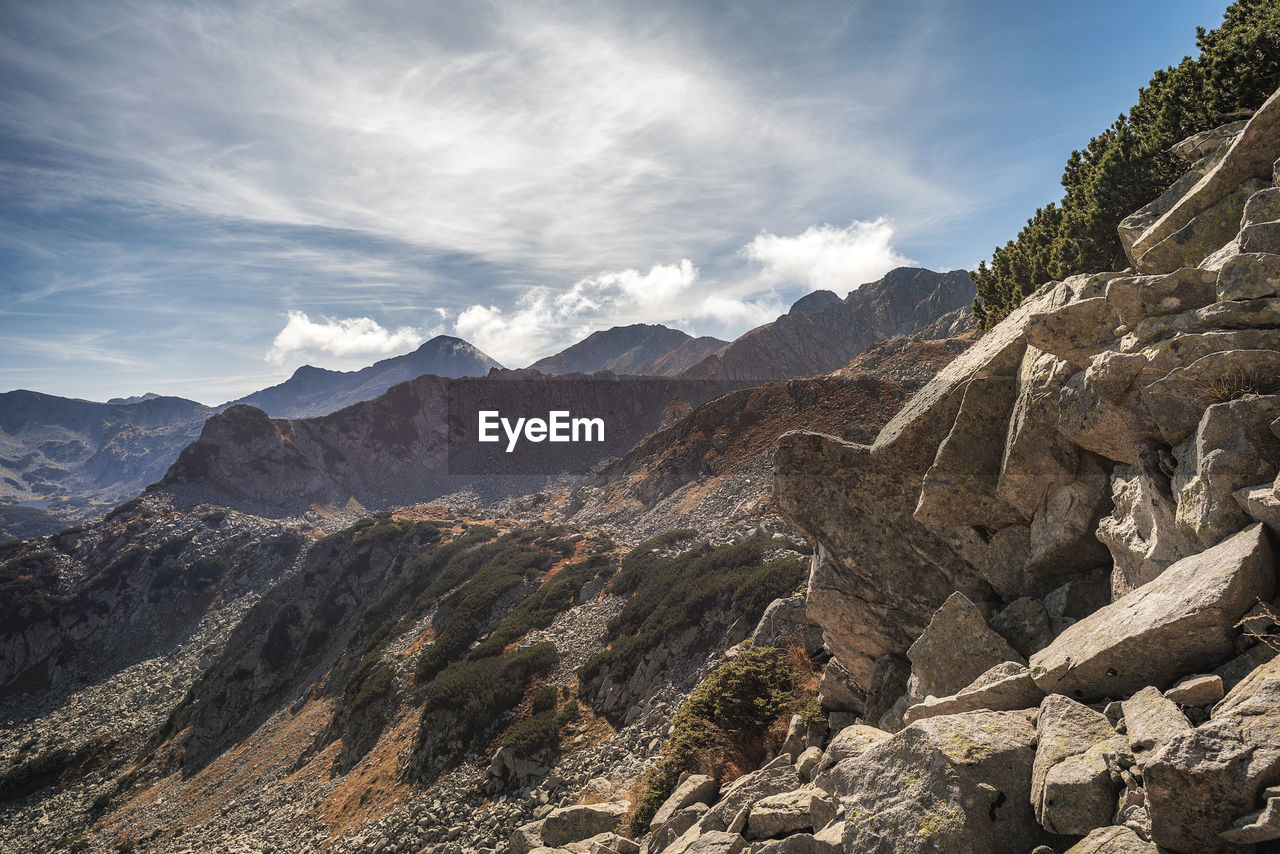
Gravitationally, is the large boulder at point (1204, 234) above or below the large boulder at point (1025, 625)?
above

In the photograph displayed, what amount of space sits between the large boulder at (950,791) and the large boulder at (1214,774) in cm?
167

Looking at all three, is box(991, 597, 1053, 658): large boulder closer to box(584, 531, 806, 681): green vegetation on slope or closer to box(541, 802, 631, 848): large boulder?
box(541, 802, 631, 848): large boulder

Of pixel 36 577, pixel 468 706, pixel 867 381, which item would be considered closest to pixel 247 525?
pixel 36 577

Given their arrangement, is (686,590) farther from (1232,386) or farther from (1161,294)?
(1232,386)

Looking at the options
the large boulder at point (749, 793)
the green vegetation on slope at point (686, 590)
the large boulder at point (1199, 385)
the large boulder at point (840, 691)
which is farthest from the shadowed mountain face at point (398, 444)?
the large boulder at point (1199, 385)

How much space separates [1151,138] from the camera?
23.2 m

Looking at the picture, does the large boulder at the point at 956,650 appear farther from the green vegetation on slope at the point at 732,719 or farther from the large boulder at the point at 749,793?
the green vegetation on slope at the point at 732,719

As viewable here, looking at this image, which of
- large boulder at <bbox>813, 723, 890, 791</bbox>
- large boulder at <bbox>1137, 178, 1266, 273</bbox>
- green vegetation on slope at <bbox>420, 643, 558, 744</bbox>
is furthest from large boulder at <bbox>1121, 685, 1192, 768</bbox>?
green vegetation on slope at <bbox>420, 643, 558, 744</bbox>

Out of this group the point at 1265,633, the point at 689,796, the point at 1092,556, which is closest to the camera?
the point at 1265,633

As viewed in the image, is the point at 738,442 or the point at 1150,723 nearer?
the point at 1150,723

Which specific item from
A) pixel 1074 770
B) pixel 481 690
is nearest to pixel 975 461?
pixel 1074 770

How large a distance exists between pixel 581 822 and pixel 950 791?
49.2ft

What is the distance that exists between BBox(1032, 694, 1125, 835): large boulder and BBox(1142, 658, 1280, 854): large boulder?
2.48 feet

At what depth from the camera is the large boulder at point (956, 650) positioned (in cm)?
964
